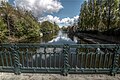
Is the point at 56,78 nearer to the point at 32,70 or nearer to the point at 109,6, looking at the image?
the point at 32,70

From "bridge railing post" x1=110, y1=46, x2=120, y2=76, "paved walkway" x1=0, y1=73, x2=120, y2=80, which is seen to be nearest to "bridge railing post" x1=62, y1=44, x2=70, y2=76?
"paved walkway" x1=0, y1=73, x2=120, y2=80

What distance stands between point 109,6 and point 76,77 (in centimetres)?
2494

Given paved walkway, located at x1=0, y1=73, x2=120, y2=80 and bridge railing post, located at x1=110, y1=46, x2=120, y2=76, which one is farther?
paved walkway, located at x1=0, y1=73, x2=120, y2=80

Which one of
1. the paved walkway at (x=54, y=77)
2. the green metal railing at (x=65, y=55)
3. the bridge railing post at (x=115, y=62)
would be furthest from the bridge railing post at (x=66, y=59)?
the bridge railing post at (x=115, y=62)

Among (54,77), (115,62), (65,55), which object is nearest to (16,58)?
(54,77)

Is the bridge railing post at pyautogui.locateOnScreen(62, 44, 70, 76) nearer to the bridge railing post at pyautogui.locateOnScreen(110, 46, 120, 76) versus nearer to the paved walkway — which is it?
the paved walkway

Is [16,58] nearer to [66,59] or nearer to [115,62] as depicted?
[66,59]

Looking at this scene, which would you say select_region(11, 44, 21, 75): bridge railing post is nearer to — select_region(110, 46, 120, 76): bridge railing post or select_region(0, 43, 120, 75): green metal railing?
select_region(0, 43, 120, 75): green metal railing

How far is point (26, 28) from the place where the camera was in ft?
116

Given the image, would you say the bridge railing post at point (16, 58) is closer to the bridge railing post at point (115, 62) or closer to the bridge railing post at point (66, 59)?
the bridge railing post at point (66, 59)

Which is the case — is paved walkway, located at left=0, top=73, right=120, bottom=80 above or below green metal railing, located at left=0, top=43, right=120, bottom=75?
below

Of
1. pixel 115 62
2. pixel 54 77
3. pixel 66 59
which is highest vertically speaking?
pixel 66 59

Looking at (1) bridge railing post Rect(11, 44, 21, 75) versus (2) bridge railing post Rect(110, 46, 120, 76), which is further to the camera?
(1) bridge railing post Rect(11, 44, 21, 75)

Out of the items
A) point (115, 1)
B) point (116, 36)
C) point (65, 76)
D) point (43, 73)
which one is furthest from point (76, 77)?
point (115, 1)
